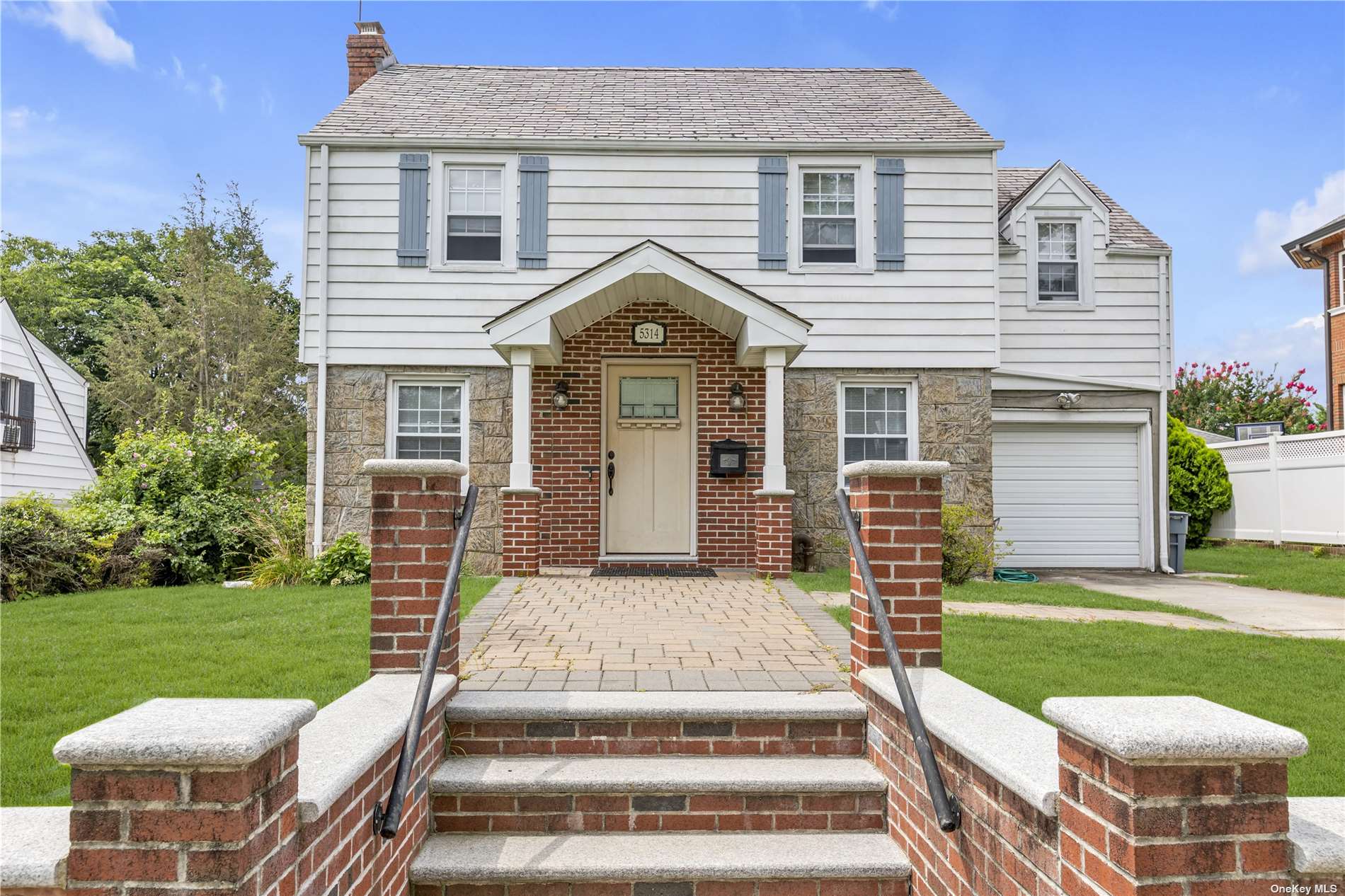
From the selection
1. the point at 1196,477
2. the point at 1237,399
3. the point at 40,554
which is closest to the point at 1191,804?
the point at 40,554

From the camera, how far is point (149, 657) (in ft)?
16.4

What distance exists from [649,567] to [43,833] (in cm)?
714

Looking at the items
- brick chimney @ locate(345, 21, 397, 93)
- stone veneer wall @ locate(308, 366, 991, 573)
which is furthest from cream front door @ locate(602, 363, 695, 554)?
brick chimney @ locate(345, 21, 397, 93)

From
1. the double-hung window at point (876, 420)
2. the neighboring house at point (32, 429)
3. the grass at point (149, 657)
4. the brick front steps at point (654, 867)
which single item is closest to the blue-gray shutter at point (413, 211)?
the grass at point (149, 657)

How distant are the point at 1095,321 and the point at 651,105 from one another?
673 cm

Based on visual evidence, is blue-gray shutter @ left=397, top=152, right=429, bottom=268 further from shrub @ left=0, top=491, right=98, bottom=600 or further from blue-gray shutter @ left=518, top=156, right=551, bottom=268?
shrub @ left=0, top=491, right=98, bottom=600

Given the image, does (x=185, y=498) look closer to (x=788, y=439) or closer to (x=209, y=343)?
(x=788, y=439)

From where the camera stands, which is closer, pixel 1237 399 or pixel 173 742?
pixel 173 742

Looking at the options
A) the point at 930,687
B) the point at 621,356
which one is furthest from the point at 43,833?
the point at 621,356

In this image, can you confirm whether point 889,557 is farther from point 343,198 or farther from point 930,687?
point 343,198

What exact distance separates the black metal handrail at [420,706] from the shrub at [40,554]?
7.53 metres

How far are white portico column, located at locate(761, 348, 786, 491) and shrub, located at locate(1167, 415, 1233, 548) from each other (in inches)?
395

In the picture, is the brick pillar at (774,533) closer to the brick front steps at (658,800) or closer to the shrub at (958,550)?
the shrub at (958,550)

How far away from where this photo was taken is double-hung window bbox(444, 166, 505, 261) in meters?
9.74
